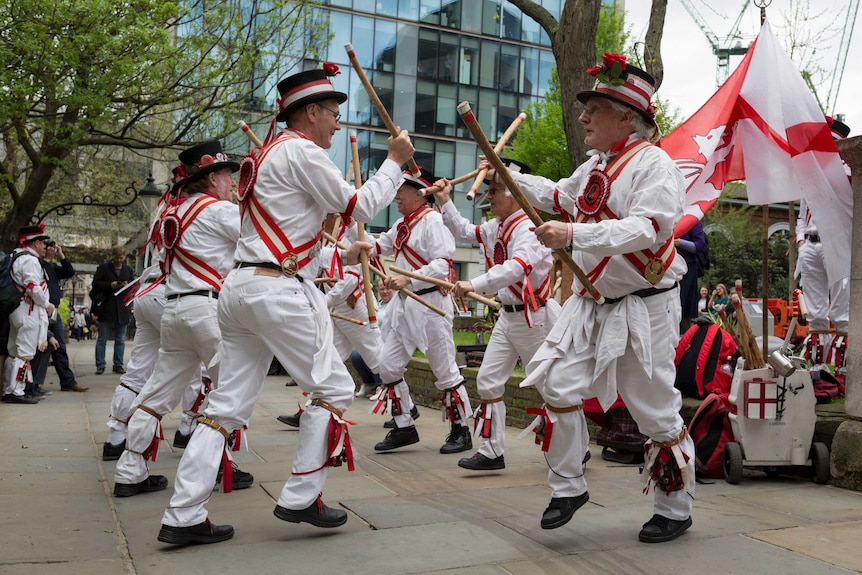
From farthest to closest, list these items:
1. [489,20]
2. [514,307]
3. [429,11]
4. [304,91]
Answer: [489,20] < [429,11] < [514,307] < [304,91]

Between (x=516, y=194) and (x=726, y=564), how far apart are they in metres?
1.96

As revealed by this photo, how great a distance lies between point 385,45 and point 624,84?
121 ft

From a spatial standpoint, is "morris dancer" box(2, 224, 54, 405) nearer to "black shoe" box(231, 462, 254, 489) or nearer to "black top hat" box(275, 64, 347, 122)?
"black shoe" box(231, 462, 254, 489)

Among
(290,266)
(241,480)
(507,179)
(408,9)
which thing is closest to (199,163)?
(290,266)

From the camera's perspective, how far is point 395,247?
7641 mm

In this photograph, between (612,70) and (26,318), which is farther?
(26,318)

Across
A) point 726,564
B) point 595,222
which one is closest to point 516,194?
point 595,222

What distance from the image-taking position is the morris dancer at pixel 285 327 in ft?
13.8

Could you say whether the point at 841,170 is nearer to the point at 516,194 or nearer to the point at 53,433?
the point at 516,194

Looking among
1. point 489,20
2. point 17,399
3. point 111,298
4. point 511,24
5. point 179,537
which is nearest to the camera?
point 179,537

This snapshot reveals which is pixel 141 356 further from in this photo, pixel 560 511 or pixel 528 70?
pixel 528 70

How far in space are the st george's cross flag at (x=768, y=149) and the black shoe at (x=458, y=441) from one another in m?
2.50

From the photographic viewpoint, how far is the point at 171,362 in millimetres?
5500

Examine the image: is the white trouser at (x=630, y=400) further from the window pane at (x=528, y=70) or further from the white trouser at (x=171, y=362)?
the window pane at (x=528, y=70)
